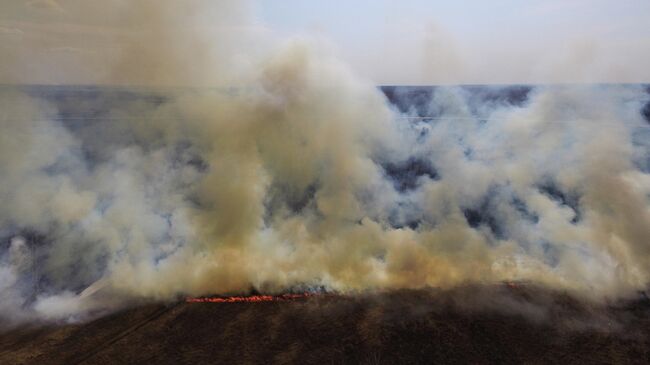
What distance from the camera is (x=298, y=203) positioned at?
1084 inches

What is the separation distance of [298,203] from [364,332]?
508 inches

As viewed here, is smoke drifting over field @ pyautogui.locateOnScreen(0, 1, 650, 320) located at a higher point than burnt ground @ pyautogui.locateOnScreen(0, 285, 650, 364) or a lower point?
higher

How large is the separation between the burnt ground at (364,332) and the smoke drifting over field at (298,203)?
57.4 inches

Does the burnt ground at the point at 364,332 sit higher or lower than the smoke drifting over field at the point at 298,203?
lower

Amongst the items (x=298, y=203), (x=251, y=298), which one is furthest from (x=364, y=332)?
(x=298, y=203)

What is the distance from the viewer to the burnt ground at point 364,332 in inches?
568

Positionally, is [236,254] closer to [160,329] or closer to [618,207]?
[160,329]

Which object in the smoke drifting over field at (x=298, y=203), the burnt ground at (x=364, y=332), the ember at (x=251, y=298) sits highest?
the smoke drifting over field at (x=298, y=203)

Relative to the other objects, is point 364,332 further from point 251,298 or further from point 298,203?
point 298,203

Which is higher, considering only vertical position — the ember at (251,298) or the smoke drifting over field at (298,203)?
the smoke drifting over field at (298,203)

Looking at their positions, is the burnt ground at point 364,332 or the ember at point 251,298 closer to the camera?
the burnt ground at point 364,332

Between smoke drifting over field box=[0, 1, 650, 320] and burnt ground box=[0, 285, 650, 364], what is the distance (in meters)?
1.46

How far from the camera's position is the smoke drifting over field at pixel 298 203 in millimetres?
19984

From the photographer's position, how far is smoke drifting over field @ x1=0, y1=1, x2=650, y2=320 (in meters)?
20.0
